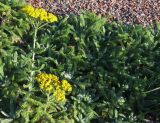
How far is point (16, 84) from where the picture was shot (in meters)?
6.00

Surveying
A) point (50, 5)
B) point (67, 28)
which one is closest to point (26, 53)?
point (67, 28)

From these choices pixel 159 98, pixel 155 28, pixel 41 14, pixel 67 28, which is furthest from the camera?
pixel 155 28

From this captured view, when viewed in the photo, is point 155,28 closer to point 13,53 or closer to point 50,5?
point 50,5

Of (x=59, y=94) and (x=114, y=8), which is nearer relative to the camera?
(x=59, y=94)

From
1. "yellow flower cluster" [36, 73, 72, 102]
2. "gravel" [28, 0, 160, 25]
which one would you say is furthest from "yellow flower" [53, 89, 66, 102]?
"gravel" [28, 0, 160, 25]

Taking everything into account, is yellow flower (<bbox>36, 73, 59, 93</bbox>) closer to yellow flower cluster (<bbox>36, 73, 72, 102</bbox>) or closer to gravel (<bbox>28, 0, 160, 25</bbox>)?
yellow flower cluster (<bbox>36, 73, 72, 102</bbox>)

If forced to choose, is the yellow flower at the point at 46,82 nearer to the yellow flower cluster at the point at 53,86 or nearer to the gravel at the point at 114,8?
the yellow flower cluster at the point at 53,86

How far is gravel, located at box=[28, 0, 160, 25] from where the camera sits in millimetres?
7570

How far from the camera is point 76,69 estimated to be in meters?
6.43

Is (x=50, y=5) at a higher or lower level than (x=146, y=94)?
higher

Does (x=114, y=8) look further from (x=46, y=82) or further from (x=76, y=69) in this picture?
(x=46, y=82)

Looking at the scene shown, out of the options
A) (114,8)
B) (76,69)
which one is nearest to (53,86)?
(76,69)

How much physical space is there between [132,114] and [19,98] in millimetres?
1452

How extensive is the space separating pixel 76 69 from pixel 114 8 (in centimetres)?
173
